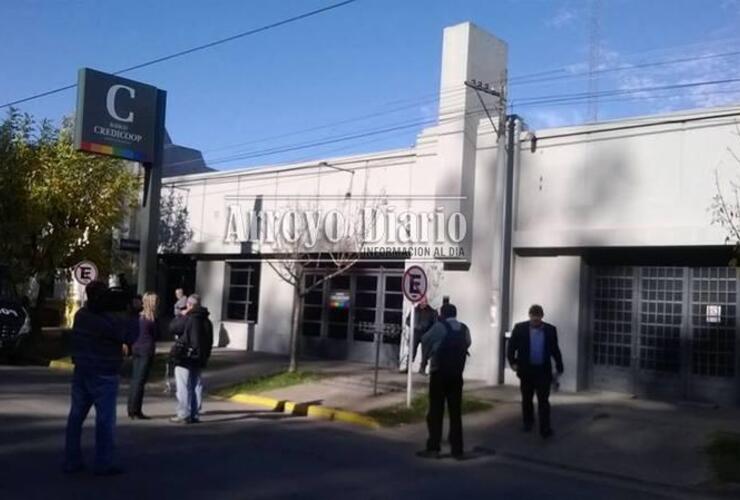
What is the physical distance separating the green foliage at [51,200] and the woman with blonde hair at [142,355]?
10651mm

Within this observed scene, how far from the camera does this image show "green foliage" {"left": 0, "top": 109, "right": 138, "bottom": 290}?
2109 cm

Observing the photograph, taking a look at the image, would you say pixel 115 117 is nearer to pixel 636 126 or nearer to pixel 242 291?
pixel 242 291

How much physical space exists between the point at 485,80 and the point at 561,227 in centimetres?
381

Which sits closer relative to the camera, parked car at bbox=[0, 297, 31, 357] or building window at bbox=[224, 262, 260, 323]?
parked car at bbox=[0, 297, 31, 357]

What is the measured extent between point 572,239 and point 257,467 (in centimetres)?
852

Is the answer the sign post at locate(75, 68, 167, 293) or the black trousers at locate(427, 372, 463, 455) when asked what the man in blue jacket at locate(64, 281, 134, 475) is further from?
the sign post at locate(75, 68, 167, 293)

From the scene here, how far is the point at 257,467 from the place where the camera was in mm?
8961

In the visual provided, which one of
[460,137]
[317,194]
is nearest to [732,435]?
[460,137]

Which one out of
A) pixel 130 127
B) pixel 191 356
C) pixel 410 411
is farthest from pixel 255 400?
pixel 130 127

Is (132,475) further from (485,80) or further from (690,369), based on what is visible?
(485,80)

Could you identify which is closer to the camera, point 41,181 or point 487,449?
point 487,449

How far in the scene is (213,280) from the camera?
946 inches

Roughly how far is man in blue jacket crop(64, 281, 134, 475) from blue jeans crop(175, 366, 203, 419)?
3322mm

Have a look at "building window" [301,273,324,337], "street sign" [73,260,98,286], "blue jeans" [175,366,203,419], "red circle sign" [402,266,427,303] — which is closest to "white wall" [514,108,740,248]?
"red circle sign" [402,266,427,303]
